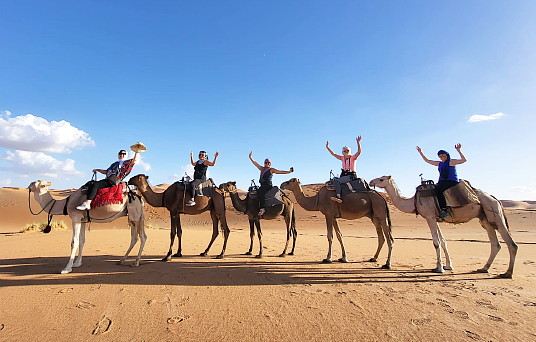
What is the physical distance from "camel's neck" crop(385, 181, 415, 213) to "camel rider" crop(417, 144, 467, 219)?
76cm

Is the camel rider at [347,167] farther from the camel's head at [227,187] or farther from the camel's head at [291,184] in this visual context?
the camel's head at [227,187]

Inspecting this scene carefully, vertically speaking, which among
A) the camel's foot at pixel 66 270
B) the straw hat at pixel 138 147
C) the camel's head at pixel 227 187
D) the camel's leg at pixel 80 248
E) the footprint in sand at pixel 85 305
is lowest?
the footprint in sand at pixel 85 305

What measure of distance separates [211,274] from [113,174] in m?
4.03

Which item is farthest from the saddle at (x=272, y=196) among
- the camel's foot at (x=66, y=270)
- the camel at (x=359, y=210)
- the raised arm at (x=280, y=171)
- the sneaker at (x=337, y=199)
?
the camel's foot at (x=66, y=270)

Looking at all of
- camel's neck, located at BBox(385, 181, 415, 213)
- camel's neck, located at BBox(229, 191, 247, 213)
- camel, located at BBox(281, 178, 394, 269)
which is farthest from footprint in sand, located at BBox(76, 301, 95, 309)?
camel's neck, located at BBox(385, 181, 415, 213)

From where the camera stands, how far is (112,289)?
5676 millimetres

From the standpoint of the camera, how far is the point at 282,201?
10523mm

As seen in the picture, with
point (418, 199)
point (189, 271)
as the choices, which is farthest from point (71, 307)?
point (418, 199)

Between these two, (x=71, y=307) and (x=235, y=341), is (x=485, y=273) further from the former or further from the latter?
(x=71, y=307)

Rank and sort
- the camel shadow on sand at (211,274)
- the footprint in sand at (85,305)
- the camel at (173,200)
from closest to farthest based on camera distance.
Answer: the footprint in sand at (85,305) → the camel shadow on sand at (211,274) → the camel at (173,200)

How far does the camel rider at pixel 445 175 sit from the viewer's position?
24.7ft

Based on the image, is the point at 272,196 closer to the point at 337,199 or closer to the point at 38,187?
the point at 337,199

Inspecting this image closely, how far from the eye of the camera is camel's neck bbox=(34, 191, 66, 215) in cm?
784

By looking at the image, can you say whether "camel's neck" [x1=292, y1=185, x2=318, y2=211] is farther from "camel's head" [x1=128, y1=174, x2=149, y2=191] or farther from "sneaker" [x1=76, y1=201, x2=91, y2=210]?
"sneaker" [x1=76, y1=201, x2=91, y2=210]
